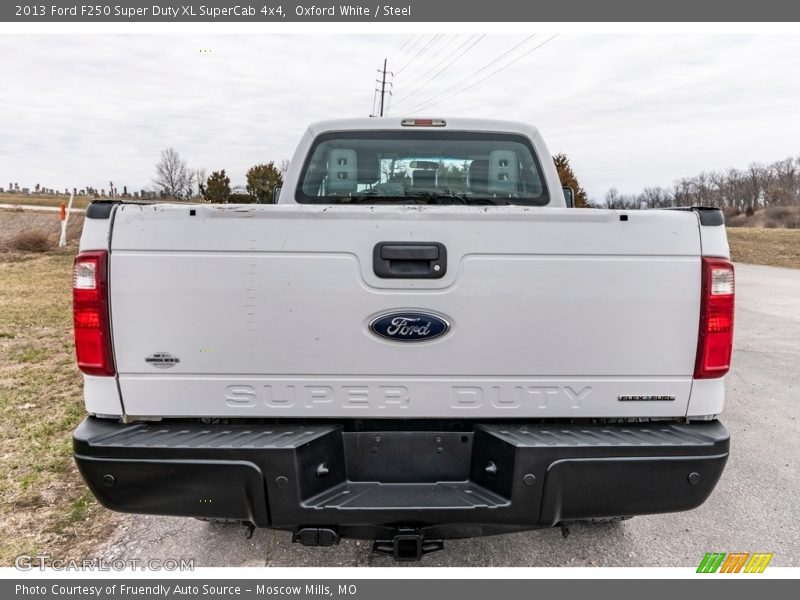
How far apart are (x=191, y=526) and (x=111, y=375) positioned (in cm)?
146

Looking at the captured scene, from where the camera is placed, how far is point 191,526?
10.6 ft

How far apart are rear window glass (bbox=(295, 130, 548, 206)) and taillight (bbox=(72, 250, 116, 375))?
1.76 meters

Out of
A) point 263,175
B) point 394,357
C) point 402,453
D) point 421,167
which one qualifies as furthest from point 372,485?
point 263,175

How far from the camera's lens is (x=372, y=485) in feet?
7.62

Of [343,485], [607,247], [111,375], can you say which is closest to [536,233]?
[607,247]

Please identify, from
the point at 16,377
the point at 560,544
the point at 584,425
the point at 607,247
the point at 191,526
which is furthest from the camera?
the point at 16,377

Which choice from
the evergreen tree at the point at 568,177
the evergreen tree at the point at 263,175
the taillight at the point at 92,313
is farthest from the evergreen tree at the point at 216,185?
the taillight at the point at 92,313

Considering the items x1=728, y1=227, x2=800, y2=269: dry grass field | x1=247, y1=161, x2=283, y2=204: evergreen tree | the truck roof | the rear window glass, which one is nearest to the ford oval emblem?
the rear window glass

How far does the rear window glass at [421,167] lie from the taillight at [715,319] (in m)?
1.61

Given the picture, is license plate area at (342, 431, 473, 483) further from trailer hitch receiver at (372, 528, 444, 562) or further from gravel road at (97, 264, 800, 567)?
gravel road at (97, 264, 800, 567)

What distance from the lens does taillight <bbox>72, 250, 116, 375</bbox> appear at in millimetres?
2146

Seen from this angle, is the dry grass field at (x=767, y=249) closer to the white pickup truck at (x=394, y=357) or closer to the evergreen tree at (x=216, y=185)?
the white pickup truck at (x=394, y=357)
